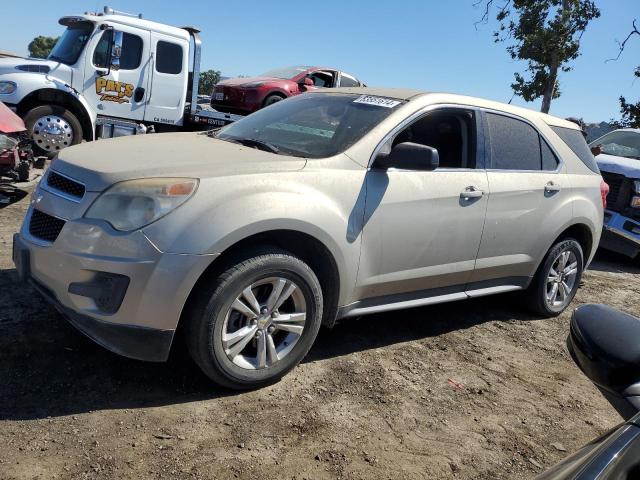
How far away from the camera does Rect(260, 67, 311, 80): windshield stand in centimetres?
1289

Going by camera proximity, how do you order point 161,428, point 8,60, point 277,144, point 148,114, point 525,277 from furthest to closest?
point 148,114 < point 8,60 < point 525,277 < point 277,144 < point 161,428

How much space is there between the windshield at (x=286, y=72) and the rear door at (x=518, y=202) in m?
8.77

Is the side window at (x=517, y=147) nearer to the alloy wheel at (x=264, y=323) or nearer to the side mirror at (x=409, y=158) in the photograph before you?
the side mirror at (x=409, y=158)

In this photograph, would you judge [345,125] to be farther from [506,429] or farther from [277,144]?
[506,429]

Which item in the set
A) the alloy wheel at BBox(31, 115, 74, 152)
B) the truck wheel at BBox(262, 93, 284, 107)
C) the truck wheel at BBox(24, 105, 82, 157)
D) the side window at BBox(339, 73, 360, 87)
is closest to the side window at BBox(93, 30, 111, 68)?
the truck wheel at BBox(24, 105, 82, 157)

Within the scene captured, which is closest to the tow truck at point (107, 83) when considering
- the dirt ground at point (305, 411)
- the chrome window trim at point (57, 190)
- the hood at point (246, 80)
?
the hood at point (246, 80)

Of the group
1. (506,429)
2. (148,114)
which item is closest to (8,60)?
(148,114)

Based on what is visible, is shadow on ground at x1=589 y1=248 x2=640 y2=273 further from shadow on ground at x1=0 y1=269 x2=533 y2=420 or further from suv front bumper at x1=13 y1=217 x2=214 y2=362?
suv front bumper at x1=13 y1=217 x2=214 y2=362

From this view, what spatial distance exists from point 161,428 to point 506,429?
1860 mm

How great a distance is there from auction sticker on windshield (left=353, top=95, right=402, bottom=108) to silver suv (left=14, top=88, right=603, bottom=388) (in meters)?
0.06

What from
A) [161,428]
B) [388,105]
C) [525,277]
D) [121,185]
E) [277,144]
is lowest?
[161,428]

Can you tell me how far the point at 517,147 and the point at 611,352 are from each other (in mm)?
3285

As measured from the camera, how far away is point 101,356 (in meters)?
3.41

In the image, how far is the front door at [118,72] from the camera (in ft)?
32.0
